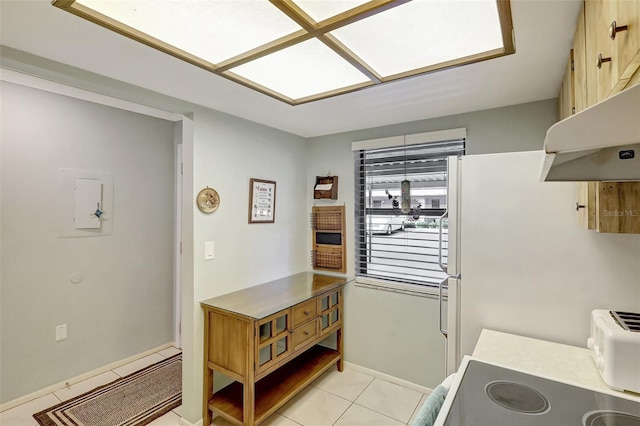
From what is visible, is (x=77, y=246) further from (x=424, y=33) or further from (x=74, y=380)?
(x=424, y=33)

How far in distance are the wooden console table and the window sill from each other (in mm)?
342

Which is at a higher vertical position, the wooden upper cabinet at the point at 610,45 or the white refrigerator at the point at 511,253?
the wooden upper cabinet at the point at 610,45

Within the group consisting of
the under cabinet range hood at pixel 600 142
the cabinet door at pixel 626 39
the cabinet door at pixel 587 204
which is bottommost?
the cabinet door at pixel 587 204

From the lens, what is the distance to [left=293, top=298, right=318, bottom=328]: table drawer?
2.30 metres

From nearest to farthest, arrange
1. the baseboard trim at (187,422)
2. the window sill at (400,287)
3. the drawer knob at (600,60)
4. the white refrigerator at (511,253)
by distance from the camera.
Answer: the drawer knob at (600,60) < the white refrigerator at (511,253) < the baseboard trim at (187,422) < the window sill at (400,287)

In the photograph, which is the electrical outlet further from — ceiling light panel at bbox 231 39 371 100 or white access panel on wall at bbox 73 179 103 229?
ceiling light panel at bbox 231 39 371 100

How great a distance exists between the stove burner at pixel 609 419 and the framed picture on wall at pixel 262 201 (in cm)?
→ 224

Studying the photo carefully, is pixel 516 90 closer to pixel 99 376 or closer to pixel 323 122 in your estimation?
pixel 323 122

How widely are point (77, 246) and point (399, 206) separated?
9.16ft

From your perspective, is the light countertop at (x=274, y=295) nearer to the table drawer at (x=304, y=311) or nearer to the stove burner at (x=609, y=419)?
the table drawer at (x=304, y=311)

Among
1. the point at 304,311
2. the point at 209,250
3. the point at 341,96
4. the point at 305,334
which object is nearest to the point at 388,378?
the point at 305,334

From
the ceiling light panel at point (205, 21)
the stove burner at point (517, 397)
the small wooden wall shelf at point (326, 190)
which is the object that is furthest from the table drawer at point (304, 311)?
the ceiling light panel at point (205, 21)

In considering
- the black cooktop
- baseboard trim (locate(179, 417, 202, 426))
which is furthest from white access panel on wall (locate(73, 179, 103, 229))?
the black cooktop

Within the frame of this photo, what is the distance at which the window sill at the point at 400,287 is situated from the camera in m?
2.49
